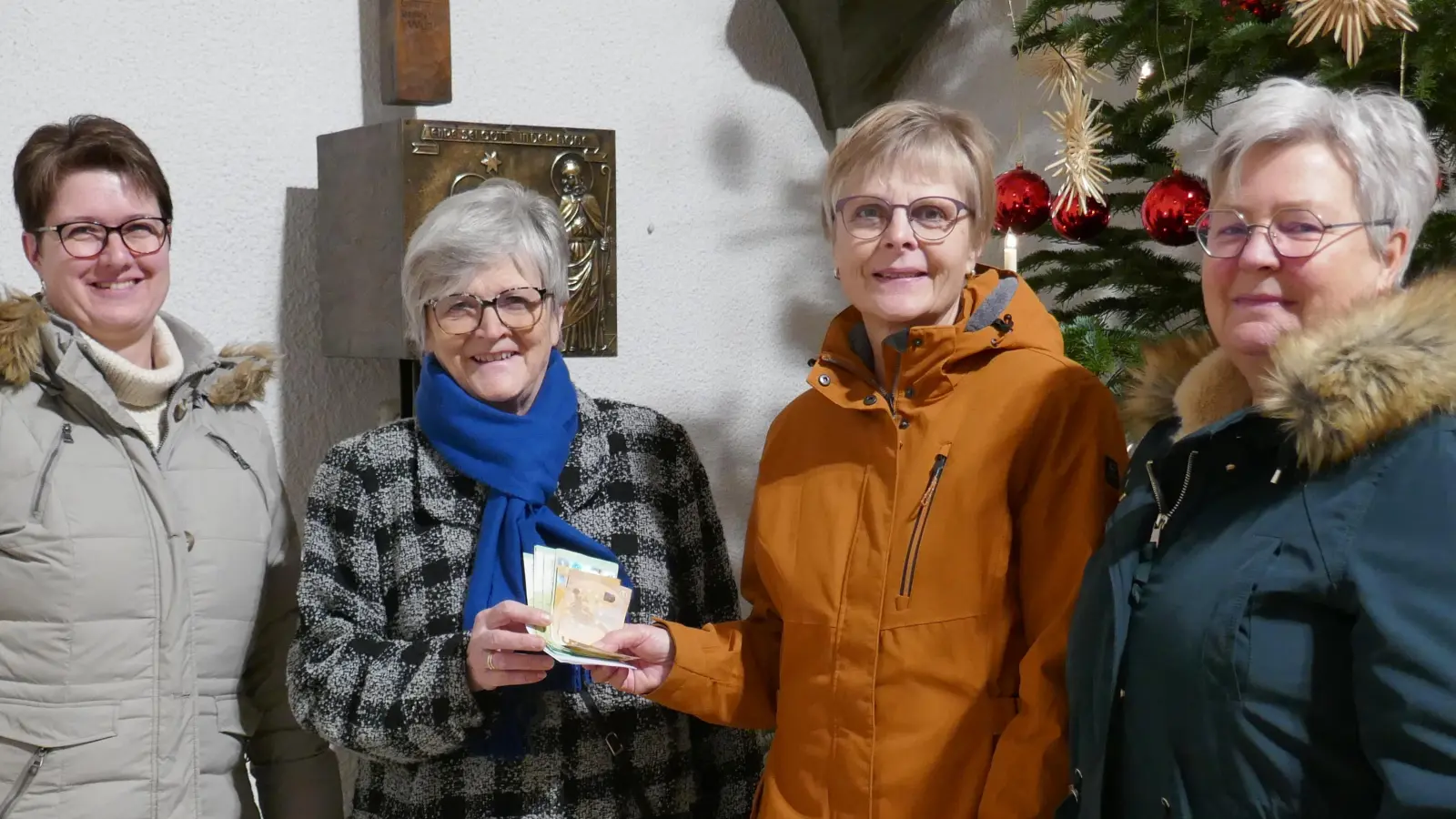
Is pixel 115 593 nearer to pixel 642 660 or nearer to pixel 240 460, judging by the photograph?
pixel 240 460

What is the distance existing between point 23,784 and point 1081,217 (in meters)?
2.03

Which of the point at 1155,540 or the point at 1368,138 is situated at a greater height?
the point at 1368,138

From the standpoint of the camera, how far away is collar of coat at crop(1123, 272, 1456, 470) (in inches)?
53.4

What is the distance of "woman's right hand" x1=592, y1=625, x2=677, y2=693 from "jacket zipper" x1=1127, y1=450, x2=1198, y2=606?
34.4 inches

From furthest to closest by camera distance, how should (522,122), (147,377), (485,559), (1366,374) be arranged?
1. (522,122)
2. (147,377)
3. (485,559)
4. (1366,374)

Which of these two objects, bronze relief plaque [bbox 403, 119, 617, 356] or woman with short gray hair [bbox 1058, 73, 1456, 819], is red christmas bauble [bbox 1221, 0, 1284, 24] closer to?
woman with short gray hair [bbox 1058, 73, 1456, 819]

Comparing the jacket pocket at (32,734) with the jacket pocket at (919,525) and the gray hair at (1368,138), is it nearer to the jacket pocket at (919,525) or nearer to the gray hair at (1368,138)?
the jacket pocket at (919,525)

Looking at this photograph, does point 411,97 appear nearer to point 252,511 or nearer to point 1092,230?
point 252,511

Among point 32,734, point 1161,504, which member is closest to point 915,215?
point 1161,504

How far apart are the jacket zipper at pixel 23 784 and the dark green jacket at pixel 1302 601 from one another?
5.29 ft

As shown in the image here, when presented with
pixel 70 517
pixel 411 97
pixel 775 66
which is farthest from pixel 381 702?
pixel 775 66

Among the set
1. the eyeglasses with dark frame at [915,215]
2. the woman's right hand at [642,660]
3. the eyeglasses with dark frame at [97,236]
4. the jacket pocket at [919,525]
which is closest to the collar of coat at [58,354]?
the eyeglasses with dark frame at [97,236]

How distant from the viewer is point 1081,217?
95.4 inches

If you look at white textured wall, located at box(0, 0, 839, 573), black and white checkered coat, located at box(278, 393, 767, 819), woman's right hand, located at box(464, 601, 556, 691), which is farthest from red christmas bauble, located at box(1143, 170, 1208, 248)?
white textured wall, located at box(0, 0, 839, 573)
